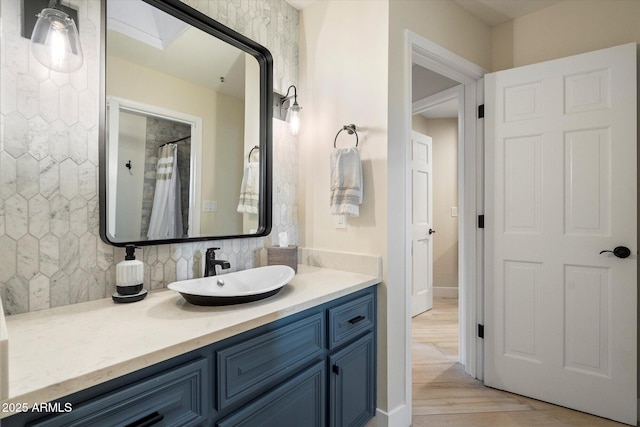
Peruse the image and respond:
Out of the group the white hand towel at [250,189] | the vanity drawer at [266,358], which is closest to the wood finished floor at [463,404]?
the vanity drawer at [266,358]

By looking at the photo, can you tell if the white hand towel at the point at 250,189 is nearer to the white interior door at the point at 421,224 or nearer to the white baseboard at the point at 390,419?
the white baseboard at the point at 390,419

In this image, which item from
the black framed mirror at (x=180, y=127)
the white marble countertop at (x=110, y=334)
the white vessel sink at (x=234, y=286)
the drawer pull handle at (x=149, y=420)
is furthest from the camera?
the black framed mirror at (x=180, y=127)

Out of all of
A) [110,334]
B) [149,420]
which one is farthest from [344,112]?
[149,420]

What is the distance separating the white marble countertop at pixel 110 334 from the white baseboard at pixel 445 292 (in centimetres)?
346

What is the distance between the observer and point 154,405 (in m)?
0.83

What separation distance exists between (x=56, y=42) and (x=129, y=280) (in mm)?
834

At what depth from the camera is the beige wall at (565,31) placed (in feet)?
6.40

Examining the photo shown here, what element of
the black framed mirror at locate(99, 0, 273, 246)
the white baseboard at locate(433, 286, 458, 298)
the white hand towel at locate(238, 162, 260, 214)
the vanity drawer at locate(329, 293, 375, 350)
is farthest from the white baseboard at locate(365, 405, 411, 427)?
the white baseboard at locate(433, 286, 458, 298)

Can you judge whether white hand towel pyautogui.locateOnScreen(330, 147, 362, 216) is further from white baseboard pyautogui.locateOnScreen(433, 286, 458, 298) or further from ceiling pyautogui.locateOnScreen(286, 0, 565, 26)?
white baseboard pyautogui.locateOnScreen(433, 286, 458, 298)

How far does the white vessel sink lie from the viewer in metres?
1.16

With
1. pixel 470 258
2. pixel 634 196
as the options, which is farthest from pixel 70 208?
pixel 634 196

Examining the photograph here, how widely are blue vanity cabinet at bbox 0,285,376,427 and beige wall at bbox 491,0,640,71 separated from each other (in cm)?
199

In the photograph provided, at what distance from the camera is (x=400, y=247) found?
1792 mm

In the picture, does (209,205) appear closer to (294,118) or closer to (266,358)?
(294,118)
